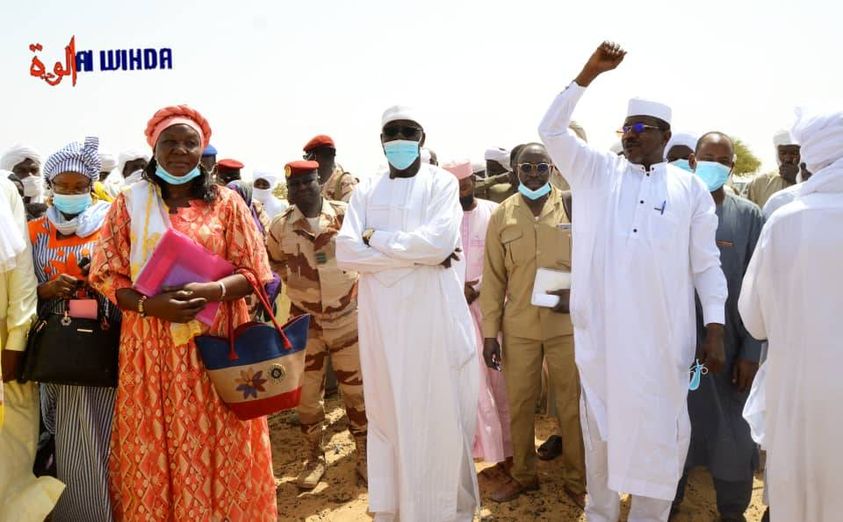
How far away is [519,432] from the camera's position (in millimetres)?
4551

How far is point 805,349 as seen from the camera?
256 cm

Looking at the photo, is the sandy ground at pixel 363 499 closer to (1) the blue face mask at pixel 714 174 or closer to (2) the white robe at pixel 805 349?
(2) the white robe at pixel 805 349

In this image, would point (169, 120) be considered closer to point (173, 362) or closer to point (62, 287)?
point (62, 287)

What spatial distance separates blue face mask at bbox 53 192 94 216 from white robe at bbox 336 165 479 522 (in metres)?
1.42

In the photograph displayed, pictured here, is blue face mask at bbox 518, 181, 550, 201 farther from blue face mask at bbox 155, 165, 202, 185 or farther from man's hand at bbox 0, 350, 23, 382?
man's hand at bbox 0, 350, 23, 382

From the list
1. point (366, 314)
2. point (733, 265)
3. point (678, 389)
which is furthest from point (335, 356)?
point (733, 265)

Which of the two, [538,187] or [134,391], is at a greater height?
[538,187]

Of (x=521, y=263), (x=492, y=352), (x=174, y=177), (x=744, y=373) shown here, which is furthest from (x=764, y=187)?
(x=174, y=177)

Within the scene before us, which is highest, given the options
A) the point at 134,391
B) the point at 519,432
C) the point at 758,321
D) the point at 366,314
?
the point at 758,321

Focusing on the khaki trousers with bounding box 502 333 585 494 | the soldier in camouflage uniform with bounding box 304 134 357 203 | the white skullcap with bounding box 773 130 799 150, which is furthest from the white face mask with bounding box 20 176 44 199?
the white skullcap with bounding box 773 130 799 150

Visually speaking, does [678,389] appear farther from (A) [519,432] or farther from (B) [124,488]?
(B) [124,488]

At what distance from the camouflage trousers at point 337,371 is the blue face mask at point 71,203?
2001 mm

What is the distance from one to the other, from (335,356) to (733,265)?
2915 millimetres

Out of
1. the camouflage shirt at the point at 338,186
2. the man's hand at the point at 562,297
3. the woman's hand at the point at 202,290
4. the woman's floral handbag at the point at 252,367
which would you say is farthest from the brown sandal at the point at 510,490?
the camouflage shirt at the point at 338,186
